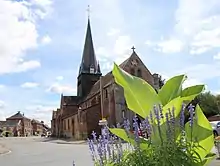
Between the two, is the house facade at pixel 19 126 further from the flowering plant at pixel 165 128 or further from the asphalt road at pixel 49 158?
the flowering plant at pixel 165 128

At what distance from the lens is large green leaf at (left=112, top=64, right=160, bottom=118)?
91.6 inches

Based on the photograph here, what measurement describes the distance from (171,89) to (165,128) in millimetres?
285

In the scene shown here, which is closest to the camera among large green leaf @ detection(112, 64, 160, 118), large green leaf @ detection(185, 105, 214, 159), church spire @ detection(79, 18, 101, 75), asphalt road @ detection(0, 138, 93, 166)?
large green leaf @ detection(185, 105, 214, 159)

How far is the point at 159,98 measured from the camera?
239cm

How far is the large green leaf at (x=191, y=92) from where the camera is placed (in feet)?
7.61

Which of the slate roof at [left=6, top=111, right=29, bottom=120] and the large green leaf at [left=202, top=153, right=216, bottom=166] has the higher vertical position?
the slate roof at [left=6, top=111, right=29, bottom=120]

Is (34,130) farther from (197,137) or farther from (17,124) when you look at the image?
(197,137)

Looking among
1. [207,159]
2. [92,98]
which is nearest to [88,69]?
[92,98]

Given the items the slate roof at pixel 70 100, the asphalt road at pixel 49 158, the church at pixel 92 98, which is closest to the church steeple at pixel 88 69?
the church at pixel 92 98

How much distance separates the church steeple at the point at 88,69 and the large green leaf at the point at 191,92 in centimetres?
7104

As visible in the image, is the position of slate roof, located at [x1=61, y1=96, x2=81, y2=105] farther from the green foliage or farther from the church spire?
the green foliage

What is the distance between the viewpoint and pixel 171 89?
2369 mm

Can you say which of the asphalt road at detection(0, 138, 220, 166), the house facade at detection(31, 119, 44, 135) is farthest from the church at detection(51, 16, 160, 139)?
the house facade at detection(31, 119, 44, 135)

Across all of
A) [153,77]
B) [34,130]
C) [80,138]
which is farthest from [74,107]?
[34,130]
